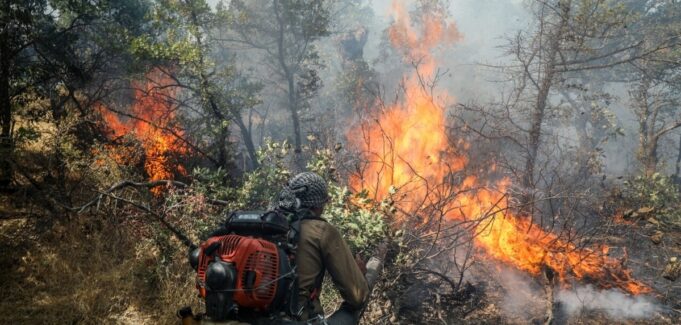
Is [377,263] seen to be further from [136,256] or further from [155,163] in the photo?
[155,163]

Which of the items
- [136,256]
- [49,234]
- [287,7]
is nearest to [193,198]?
[136,256]

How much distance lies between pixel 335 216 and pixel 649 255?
27.0 feet

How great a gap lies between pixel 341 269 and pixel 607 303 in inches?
254

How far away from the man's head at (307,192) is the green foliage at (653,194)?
39.6 ft

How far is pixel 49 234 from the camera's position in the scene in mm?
6031

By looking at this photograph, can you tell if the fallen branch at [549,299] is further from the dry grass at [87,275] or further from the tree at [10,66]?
the tree at [10,66]

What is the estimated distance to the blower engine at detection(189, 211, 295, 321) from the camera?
8.43ft

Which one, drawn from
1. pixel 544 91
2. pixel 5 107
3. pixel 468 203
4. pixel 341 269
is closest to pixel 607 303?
pixel 468 203

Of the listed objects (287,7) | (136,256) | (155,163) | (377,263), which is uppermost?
(287,7)

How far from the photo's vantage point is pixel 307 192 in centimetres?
319

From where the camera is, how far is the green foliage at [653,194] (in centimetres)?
1149

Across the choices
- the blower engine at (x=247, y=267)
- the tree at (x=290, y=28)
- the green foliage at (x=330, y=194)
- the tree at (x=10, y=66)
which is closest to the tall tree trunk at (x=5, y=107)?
the tree at (x=10, y=66)

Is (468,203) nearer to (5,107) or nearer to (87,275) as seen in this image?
(87,275)

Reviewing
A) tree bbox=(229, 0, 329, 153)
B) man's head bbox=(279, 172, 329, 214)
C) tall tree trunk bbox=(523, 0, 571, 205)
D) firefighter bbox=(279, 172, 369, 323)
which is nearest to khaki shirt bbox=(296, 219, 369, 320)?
firefighter bbox=(279, 172, 369, 323)
